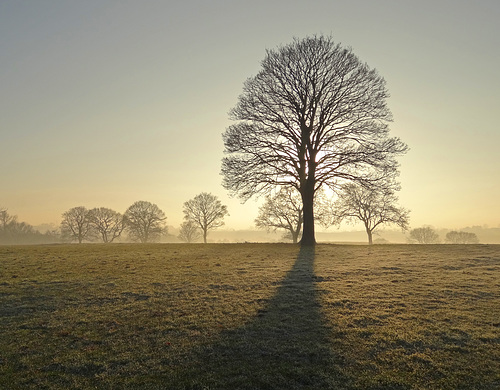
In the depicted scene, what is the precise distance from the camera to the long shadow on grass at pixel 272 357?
4816 millimetres

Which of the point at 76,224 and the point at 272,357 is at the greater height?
the point at 76,224

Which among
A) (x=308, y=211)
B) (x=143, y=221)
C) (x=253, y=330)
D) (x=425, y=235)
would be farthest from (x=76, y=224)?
(x=425, y=235)

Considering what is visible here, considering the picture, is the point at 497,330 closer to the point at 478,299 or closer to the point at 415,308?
the point at 415,308

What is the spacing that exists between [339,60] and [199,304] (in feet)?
73.8

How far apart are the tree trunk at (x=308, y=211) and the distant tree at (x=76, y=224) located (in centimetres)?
8110

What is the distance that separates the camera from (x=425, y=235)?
10081cm

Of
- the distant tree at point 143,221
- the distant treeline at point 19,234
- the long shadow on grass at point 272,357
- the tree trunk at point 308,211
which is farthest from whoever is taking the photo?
the distant treeline at point 19,234

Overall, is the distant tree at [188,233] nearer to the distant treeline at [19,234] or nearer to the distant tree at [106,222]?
the distant tree at [106,222]

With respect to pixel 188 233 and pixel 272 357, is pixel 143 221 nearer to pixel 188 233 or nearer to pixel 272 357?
pixel 188 233

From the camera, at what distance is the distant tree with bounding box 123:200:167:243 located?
3265 inches

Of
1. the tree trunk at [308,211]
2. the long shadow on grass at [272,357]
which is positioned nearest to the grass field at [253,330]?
the long shadow on grass at [272,357]

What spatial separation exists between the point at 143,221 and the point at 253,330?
82.5 m

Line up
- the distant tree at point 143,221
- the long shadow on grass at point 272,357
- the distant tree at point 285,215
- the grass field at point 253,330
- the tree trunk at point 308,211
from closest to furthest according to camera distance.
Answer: the long shadow on grass at point 272,357
the grass field at point 253,330
the tree trunk at point 308,211
the distant tree at point 285,215
the distant tree at point 143,221

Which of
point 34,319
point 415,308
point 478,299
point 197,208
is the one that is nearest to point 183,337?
point 34,319
